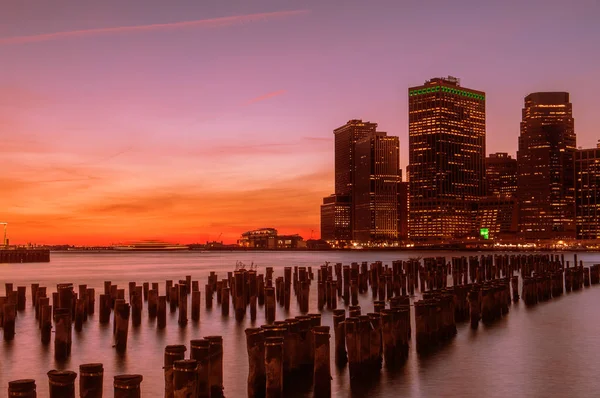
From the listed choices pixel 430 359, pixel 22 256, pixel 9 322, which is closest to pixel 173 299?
pixel 9 322

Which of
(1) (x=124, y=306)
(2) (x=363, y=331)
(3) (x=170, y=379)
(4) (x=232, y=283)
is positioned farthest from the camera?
(4) (x=232, y=283)

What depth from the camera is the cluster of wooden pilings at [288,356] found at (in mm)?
13664

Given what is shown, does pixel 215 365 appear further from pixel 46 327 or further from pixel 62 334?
pixel 46 327

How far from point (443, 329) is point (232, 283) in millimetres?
16514

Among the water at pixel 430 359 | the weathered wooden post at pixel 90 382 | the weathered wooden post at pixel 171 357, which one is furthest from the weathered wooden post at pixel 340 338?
the weathered wooden post at pixel 90 382

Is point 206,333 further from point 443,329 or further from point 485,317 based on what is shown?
point 485,317

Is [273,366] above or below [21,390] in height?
below

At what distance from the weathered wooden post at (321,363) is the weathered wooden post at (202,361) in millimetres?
2642

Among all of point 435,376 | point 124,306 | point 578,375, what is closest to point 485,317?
point 578,375

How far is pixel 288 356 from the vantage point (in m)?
16.5

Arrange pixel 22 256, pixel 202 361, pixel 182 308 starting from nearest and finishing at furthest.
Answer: pixel 202 361, pixel 182 308, pixel 22 256

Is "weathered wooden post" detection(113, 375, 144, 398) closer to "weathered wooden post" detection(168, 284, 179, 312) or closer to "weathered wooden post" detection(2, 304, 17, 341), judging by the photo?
"weathered wooden post" detection(2, 304, 17, 341)

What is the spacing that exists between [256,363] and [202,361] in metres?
1.81

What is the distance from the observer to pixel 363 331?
16422mm
